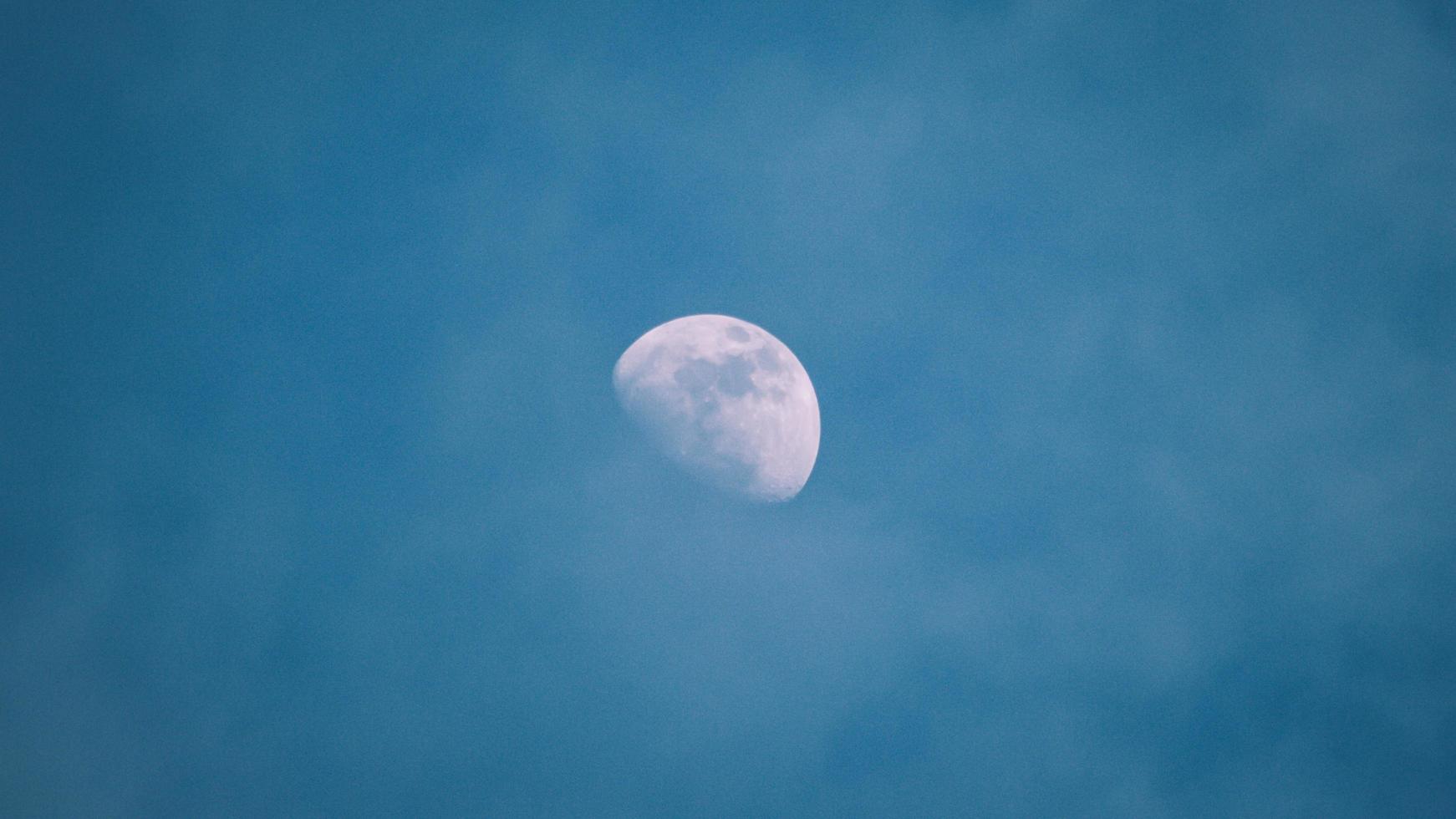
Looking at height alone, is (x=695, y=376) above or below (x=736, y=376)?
below

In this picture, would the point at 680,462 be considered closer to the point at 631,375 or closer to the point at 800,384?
the point at 631,375

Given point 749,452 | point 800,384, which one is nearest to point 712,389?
point 749,452

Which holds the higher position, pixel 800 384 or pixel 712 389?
pixel 800 384

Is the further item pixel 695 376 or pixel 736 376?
pixel 736 376

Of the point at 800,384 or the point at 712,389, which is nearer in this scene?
the point at 712,389

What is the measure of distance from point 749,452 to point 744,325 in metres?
3.20

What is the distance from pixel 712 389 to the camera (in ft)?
47.8

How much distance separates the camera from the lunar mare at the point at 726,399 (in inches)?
567

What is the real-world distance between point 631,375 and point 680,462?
2364 mm

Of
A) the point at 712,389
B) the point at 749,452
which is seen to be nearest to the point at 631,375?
the point at 712,389

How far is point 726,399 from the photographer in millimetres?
14531

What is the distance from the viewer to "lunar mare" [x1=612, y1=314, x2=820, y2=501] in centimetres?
1440

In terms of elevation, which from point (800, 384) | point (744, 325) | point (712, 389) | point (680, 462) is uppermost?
point (744, 325)

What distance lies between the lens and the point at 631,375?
1531cm
